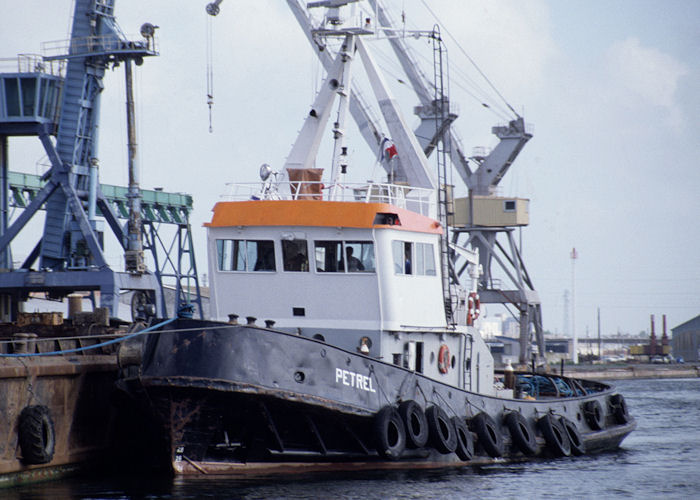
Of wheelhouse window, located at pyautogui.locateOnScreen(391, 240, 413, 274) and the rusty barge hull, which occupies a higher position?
wheelhouse window, located at pyautogui.locateOnScreen(391, 240, 413, 274)

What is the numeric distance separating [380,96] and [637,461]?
32.6 ft

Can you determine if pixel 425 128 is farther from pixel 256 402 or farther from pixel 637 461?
pixel 256 402

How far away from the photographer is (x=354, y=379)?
1684 centimetres

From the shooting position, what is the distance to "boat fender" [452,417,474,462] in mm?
18703

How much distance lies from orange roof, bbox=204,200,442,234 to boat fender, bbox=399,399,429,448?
312cm

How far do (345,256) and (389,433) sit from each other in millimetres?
3201

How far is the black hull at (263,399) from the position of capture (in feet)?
52.0

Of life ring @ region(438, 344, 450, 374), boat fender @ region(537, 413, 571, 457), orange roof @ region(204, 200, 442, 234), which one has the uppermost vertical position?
orange roof @ region(204, 200, 442, 234)

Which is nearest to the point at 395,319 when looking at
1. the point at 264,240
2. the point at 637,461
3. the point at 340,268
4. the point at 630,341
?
the point at 340,268

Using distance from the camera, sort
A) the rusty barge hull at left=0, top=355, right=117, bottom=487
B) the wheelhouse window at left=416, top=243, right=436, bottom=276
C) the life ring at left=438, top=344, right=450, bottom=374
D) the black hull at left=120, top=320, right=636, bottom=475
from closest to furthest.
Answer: the black hull at left=120, top=320, right=636, bottom=475 → the rusty barge hull at left=0, top=355, right=117, bottom=487 → the wheelhouse window at left=416, top=243, right=436, bottom=276 → the life ring at left=438, top=344, right=450, bottom=374

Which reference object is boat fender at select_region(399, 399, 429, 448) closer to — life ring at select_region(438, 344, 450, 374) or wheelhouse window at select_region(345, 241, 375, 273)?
life ring at select_region(438, 344, 450, 374)

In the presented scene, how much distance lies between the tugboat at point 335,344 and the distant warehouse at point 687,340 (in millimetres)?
96797

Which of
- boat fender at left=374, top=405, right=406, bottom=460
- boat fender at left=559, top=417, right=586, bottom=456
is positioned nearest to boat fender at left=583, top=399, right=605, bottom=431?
boat fender at left=559, top=417, right=586, bottom=456

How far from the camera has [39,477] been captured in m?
17.2
